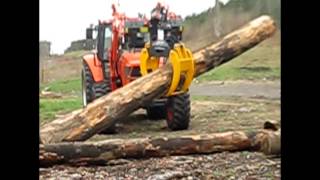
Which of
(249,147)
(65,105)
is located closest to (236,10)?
(65,105)

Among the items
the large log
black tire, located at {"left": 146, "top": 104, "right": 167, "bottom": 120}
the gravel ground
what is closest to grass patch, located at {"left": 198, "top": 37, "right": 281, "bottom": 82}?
black tire, located at {"left": 146, "top": 104, "right": 167, "bottom": 120}

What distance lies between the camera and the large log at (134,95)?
17.5ft

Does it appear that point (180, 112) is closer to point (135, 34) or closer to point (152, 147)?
point (135, 34)

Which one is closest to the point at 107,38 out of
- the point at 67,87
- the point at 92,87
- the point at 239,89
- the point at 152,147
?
the point at 92,87

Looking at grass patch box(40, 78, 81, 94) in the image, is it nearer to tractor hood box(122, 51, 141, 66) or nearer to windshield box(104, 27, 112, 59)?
windshield box(104, 27, 112, 59)

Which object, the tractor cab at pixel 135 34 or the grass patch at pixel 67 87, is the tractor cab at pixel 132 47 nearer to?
the tractor cab at pixel 135 34

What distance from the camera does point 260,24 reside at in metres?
6.21

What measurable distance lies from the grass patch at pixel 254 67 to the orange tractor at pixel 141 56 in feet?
23.9

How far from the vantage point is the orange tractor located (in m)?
6.26

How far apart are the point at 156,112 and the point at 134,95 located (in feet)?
4.98

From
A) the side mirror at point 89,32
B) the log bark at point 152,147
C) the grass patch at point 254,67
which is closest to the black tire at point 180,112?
the side mirror at point 89,32
